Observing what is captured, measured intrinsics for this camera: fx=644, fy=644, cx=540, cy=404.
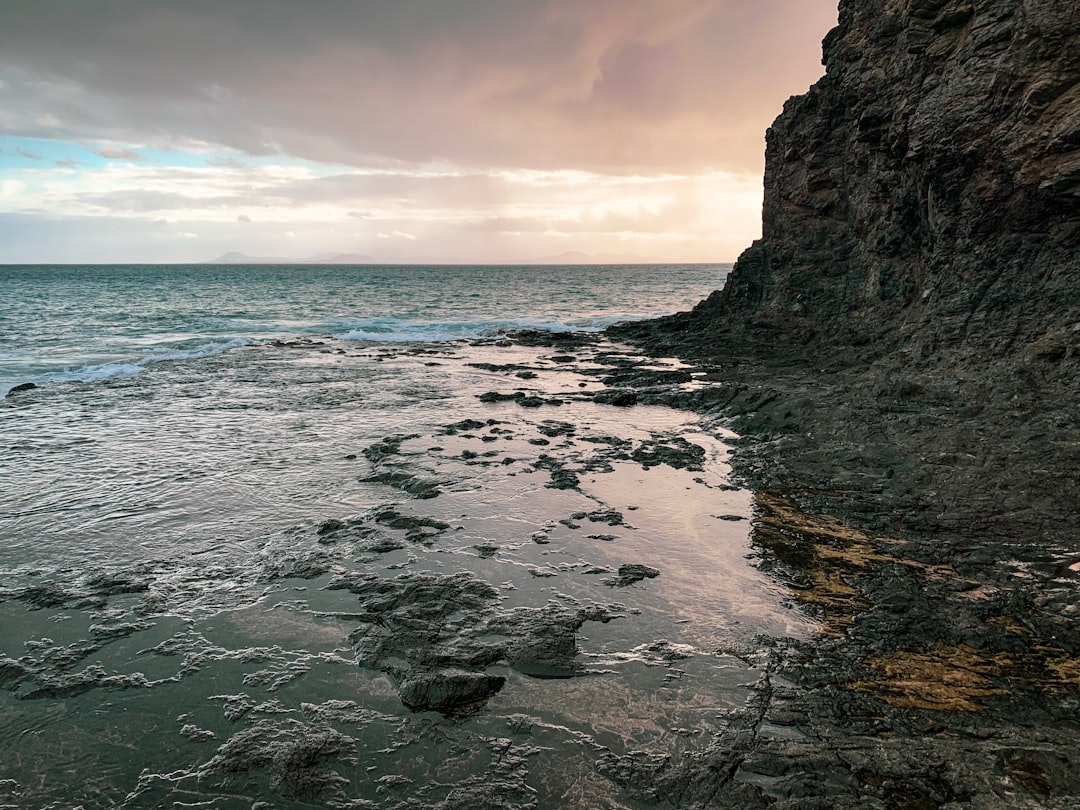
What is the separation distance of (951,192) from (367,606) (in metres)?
15.3

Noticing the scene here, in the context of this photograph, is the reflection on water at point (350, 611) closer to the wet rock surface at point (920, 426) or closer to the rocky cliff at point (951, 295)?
the wet rock surface at point (920, 426)

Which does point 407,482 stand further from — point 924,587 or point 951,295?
point 951,295

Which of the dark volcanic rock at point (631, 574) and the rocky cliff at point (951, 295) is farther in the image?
the rocky cliff at point (951, 295)

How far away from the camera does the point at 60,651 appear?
19.4 feet

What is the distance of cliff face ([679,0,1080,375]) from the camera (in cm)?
1183

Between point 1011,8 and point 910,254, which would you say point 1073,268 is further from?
point 910,254

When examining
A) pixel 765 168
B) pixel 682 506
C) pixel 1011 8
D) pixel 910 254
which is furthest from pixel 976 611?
pixel 765 168

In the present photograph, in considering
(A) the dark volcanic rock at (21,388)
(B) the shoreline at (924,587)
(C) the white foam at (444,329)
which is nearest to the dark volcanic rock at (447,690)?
(B) the shoreline at (924,587)

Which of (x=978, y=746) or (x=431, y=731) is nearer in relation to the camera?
(x=978, y=746)

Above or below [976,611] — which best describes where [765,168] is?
above

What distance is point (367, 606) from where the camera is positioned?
677cm

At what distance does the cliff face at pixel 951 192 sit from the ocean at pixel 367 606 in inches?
235

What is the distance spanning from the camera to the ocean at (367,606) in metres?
4.60

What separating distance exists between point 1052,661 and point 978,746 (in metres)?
1.60
